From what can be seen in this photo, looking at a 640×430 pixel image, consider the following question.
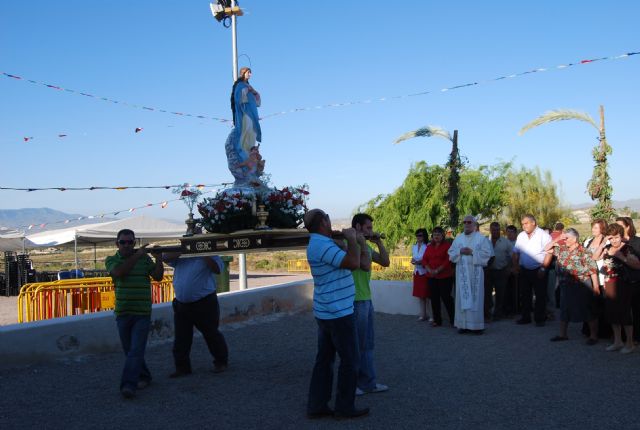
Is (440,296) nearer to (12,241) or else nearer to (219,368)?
(219,368)

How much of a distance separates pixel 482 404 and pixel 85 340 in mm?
5478

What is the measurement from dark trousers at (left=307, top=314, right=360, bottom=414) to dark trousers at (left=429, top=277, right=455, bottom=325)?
552cm

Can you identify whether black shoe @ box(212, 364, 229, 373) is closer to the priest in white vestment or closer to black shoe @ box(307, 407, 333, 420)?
black shoe @ box(307, 407, 333, 420)

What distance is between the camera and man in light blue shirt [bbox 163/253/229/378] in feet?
24.6

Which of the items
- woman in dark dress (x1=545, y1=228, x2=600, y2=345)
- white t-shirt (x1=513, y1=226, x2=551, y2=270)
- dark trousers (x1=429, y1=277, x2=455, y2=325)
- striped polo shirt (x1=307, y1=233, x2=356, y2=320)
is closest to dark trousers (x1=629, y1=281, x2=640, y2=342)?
woman in dark dress (x1=545, y1=228, x2=600, y2=345)

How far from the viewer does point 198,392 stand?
22.3 ft

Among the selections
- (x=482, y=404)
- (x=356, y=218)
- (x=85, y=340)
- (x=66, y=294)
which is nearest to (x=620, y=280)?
(x=482, y=404)

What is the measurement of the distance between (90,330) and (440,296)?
5683mm

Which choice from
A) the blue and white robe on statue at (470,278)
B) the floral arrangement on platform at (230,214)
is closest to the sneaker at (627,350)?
the blue and white robe on statue at (470,278)

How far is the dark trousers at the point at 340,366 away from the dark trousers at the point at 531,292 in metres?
5.93

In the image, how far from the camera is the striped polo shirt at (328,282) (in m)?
5.54

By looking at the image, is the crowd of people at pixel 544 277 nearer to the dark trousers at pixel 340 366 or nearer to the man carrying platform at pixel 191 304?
the dark trousers at pixel 340 366

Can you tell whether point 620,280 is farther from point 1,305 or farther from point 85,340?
point 1,305

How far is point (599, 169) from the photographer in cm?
1496
